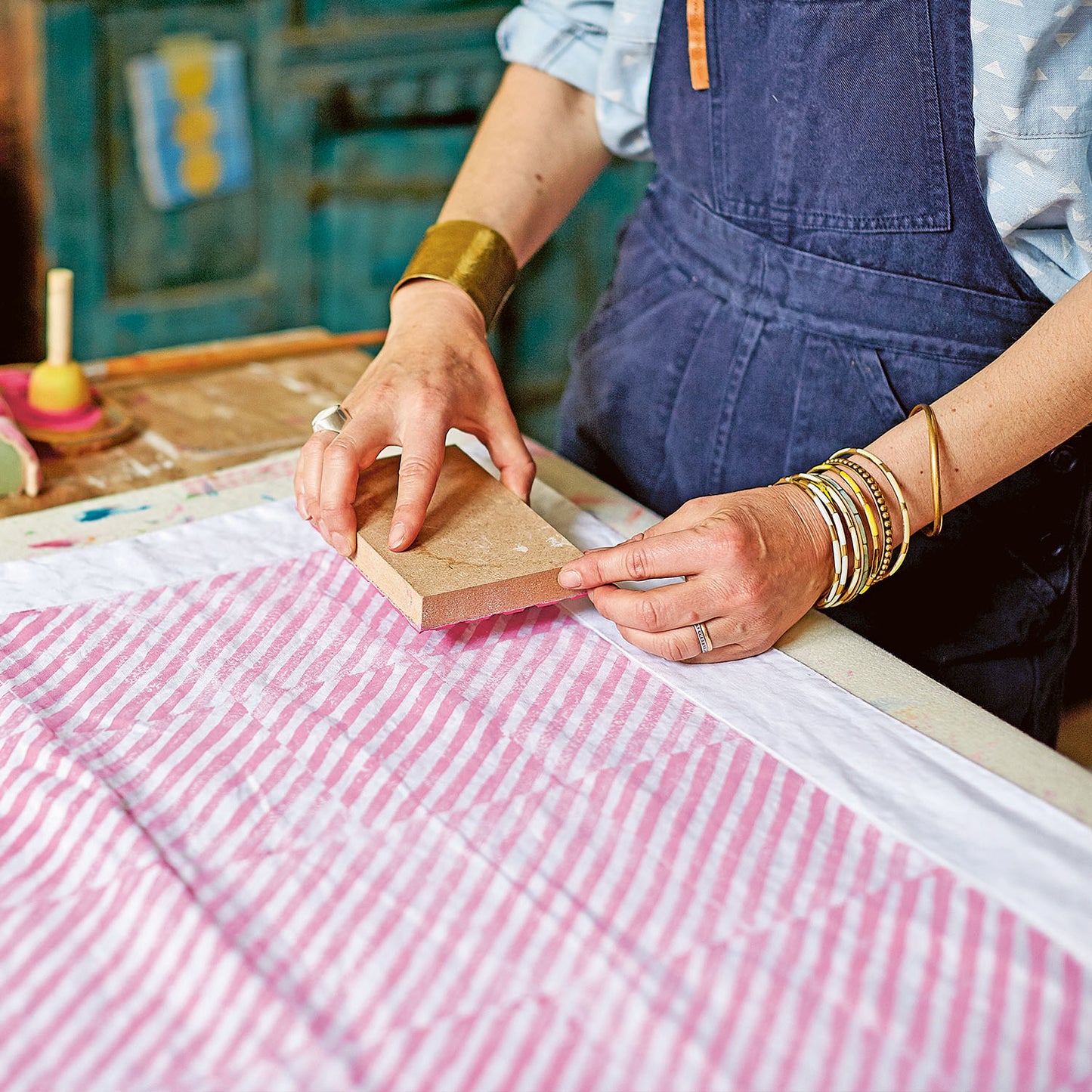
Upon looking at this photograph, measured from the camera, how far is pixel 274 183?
2.29 meters

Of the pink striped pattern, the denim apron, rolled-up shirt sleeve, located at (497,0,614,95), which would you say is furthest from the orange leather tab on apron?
the pink striped pattern

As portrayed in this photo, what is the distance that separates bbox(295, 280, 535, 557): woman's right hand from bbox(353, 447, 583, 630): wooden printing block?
0.05 ft

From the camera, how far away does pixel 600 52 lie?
1.06 m

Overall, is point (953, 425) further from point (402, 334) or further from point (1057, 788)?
point (402, 334)

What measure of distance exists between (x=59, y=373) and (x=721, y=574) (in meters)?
0.69

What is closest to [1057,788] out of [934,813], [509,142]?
[934,813]

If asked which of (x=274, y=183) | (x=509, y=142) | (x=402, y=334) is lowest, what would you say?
(x=274, y=183)

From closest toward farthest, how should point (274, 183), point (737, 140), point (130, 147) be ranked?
point (737, 140), point (130, 147), point (274, 183)

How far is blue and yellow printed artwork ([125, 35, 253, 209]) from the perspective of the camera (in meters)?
2.05

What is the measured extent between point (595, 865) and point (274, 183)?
198 centimetres

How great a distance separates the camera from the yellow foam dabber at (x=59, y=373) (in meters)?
1.07

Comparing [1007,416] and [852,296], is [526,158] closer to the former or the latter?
[852,296]

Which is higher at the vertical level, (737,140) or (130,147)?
(737,140)

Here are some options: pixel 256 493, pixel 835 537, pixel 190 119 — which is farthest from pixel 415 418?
pixel 190 119
